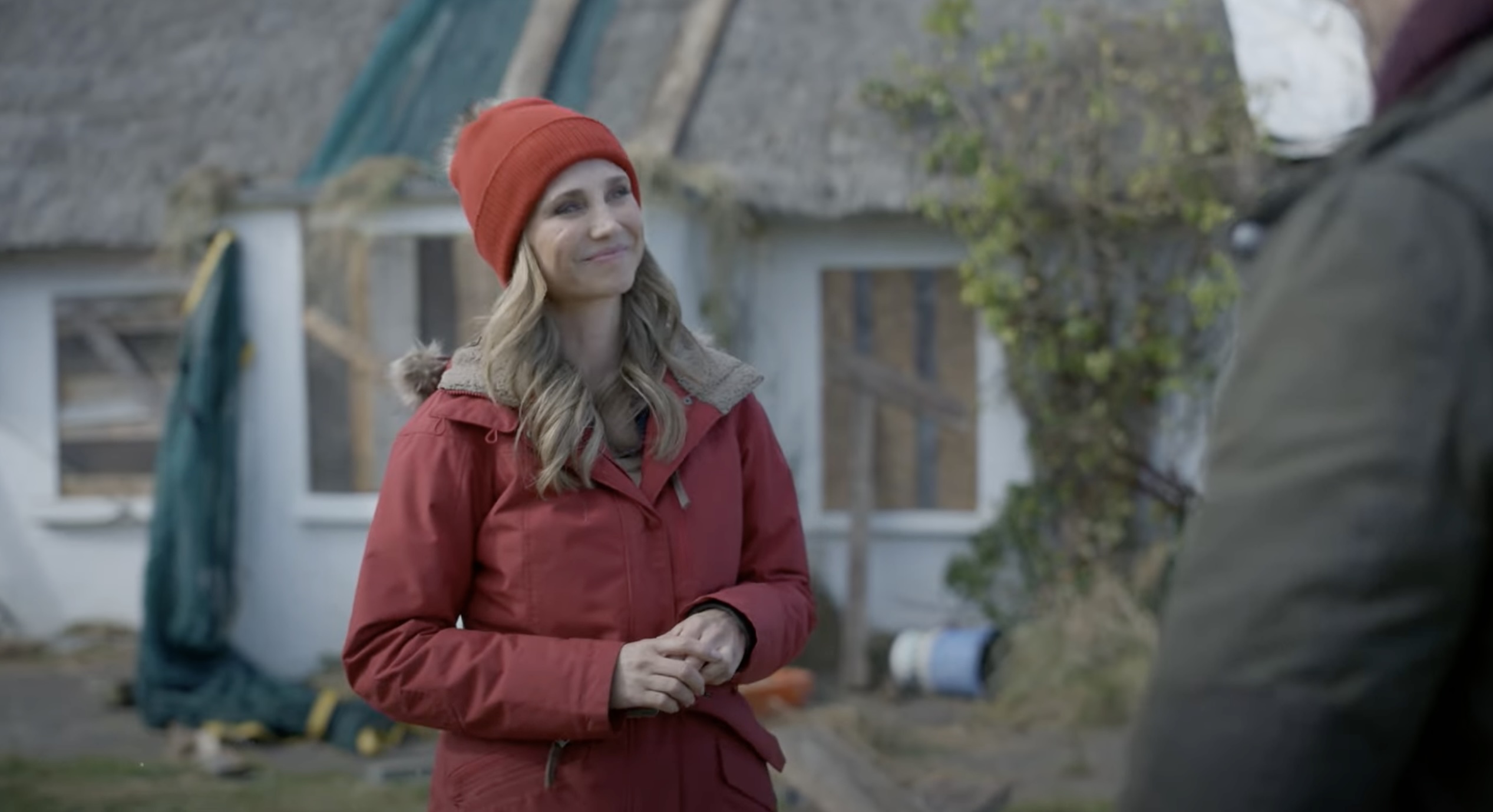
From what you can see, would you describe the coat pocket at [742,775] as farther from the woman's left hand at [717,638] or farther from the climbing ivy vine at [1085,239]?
the climbing ivy vine at [1085,239]

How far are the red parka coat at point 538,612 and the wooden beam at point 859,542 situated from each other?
187 inches

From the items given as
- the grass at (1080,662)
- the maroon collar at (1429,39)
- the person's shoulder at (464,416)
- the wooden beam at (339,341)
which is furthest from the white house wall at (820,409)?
the maroon collar at (1429,39)

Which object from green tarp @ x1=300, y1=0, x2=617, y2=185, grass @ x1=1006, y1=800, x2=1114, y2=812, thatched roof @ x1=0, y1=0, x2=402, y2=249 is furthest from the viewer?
thatched roof @ x1=0, y1=0, x2=402, y2=249

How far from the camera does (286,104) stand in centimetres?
755

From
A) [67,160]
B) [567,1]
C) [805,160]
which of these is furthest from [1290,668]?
[67,160]

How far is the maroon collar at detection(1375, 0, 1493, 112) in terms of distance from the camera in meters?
1.02

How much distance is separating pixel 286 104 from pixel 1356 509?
24.2ft

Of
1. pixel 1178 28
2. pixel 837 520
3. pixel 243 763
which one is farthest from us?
pixel 837 520

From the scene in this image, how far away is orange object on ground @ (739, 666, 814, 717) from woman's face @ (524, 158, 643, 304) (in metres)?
3.76

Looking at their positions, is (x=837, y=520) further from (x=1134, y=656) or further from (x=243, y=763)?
(x=243, y=763)

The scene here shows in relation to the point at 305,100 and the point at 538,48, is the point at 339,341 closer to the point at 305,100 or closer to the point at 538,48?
the point at 305,100

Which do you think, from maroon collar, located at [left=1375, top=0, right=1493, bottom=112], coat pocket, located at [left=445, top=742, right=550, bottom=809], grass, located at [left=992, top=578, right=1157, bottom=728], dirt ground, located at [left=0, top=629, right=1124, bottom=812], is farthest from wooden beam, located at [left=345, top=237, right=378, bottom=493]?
maroon collar, located at [left=1375, top=0, right=1493, bottom=112]

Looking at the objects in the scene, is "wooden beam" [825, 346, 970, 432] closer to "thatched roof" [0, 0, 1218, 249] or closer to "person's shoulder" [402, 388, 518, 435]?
"thatched roof" [0, 0, 1218, 249]

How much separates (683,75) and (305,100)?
6.62ft
